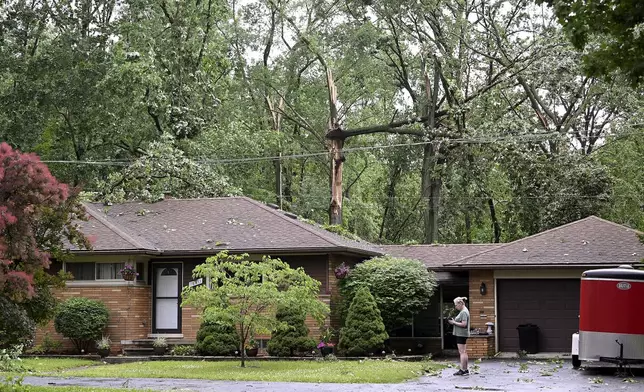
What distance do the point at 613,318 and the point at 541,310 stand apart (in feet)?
22.7

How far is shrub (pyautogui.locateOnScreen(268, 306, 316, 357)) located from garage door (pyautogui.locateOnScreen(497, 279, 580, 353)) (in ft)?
18.6

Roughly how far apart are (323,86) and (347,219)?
773 centimetres

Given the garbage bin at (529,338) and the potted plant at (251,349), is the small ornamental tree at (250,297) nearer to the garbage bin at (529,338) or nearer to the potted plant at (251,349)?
the potted plant at (251,349)

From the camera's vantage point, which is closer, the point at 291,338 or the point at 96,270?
the point at 291,338

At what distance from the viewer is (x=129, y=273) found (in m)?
27.7

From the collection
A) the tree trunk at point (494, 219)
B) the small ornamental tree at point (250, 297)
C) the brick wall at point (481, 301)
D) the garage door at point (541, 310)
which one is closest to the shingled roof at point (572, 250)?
the brick wall at point (481, 301)

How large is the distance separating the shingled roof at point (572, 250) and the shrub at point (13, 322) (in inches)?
515

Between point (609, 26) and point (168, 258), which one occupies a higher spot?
point (609, 26)

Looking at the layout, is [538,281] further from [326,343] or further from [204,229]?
[204,229]

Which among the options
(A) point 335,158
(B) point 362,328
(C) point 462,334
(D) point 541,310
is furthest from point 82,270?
(A) point 335,158

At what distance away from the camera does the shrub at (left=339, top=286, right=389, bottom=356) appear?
26.2m

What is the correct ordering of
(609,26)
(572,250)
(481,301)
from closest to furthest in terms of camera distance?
(609,26) < (572,250) < (481,301)

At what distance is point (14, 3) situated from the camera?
127ft

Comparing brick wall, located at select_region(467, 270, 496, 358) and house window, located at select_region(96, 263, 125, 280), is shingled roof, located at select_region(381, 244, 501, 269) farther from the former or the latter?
house window, located at select_region(96, 263, 125, 280)
